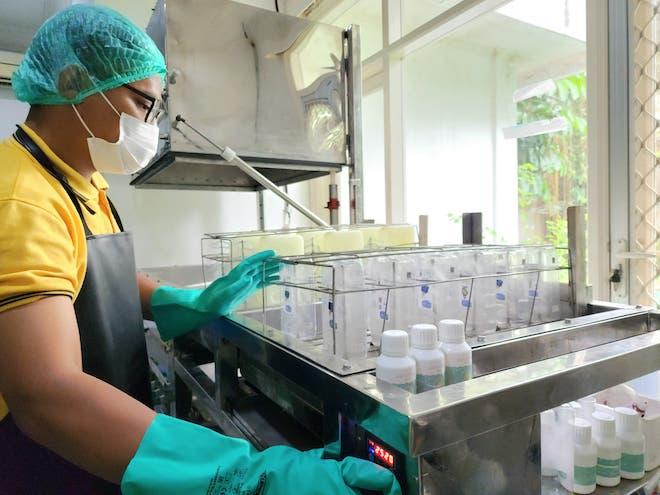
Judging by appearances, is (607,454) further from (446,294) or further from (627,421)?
(446,294)

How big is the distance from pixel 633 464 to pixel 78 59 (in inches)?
51.8

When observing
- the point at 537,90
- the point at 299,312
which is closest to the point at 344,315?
the point at 299,312

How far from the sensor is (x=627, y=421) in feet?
2.46

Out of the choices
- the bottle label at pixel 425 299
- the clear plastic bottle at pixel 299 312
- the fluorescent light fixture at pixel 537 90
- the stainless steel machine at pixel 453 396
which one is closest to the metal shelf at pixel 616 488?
the stainless steel machine at pixel 453 396

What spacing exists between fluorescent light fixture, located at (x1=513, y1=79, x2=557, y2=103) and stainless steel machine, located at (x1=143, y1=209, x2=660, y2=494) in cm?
153

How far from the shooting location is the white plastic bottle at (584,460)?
0.70m

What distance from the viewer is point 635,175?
1.42 meters

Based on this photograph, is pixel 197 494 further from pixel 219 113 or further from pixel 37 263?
pixel 219 113

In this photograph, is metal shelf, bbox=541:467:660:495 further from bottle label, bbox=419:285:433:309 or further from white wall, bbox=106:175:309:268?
white wall, bbox=106:175:309:268

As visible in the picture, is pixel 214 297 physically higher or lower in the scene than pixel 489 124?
lower

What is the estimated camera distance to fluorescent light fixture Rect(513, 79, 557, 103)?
227 cm

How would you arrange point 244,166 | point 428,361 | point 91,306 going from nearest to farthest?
1. point 428,361
2. point 91,306
3. point 244,166

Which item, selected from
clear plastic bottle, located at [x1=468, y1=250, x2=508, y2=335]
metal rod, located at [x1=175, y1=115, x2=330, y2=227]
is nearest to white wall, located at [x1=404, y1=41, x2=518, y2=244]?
metal rod, located at [x1=175, y1=115, x2=330, y2=227]

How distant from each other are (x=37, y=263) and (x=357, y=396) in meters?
0.50
